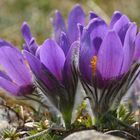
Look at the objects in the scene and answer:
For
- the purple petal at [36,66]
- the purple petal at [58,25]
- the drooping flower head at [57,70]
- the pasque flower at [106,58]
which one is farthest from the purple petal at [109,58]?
the purple petal at [58,25]

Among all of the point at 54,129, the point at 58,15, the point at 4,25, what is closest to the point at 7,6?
the point at 4,25

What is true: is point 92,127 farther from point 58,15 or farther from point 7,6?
point 7,6

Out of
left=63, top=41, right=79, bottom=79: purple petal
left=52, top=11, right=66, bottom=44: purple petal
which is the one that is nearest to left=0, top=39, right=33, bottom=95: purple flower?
left=63, top=41, right=79, bottom=79: purple petal

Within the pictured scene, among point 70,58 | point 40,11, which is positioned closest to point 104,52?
point 70,58

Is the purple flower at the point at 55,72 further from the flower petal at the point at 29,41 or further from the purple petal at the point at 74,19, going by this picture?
the purple petal at the point at 74,19

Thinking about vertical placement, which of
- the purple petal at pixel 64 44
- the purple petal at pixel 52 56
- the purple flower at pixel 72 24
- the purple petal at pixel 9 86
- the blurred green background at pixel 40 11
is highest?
the blurred green background at pixel 40 11

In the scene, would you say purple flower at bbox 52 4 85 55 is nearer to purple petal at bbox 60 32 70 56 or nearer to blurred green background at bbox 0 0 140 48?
purple petal at bbox 60 32 70 56
